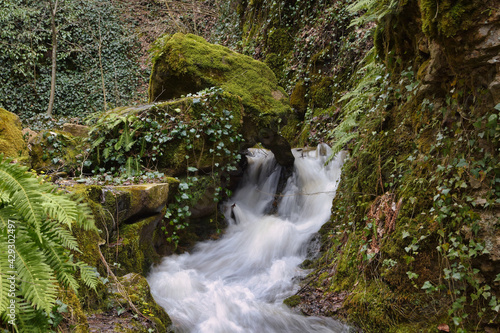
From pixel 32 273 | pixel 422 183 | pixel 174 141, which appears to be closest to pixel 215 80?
pixel 174 141

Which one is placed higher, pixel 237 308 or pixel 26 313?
pixel 26 313

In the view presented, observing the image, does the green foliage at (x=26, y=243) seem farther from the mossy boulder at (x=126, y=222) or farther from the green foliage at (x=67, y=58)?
the green foliage at (x=67, y=58)

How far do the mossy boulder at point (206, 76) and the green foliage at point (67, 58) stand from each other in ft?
24.9

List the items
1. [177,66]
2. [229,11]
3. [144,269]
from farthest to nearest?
[229,11] → [177,66] → [144,269]

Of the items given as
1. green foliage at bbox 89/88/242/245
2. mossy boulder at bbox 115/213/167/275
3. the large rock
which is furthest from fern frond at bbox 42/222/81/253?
the large rock

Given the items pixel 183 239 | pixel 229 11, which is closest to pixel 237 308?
pixel 183 239

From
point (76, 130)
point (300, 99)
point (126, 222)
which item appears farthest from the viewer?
point (300, 99)

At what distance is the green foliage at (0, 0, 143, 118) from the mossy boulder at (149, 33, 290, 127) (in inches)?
299

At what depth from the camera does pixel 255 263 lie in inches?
231

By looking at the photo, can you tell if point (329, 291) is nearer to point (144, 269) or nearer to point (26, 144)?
point (144, 269)

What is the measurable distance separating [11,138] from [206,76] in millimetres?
3567

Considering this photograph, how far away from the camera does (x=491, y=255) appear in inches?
104

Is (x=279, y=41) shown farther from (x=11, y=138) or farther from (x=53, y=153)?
(x=11, y=138)

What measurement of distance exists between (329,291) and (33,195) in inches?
141
